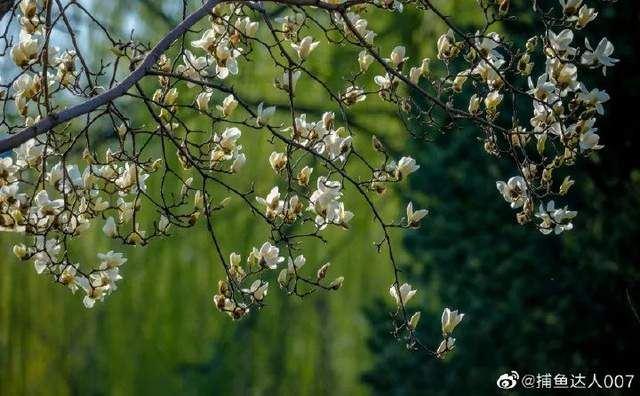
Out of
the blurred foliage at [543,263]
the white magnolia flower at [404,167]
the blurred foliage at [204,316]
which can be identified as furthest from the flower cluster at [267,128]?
the blurred foliage at [204,316]

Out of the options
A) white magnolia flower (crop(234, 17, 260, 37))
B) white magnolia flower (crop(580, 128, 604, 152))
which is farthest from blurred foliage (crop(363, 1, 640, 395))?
white magnolia flower (crop(234, 17, 260, 37))

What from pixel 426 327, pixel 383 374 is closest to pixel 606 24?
pixel 426 327

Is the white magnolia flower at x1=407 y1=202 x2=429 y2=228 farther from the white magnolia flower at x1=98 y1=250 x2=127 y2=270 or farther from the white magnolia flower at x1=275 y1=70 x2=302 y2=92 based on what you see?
the white magnolia flower at x1=98 y1=250 x2=127 y2=270

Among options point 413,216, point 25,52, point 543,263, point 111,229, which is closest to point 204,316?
point 543,263

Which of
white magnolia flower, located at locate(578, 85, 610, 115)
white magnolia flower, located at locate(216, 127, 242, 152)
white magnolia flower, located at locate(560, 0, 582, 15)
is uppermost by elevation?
white magnolia flower, located at locate(560, 0, 582, 15)

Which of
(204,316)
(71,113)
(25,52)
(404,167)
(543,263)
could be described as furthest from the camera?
(204,316)

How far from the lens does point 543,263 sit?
4777mm

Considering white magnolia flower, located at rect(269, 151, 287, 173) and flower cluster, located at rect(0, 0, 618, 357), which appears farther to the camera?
white magnolia flower, located at rect(269, 151, 287, 173)

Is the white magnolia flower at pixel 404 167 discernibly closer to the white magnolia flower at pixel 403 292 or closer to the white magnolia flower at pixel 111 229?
the white magnolia flower at pixel 403 292

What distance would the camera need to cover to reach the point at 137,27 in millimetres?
7508

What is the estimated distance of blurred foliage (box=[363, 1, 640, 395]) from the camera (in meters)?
4.69

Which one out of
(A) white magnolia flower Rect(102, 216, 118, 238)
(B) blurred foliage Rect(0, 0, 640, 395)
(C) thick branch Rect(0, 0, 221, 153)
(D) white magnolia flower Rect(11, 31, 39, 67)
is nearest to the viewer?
(C) thick branch Rect(0, 0, 221, 153)

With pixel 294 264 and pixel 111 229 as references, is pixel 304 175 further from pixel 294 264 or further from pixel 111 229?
pixel 111 229

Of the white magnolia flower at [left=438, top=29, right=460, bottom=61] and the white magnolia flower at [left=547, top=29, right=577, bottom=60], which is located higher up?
the white magnolia flower at [left=438, top=29, right=460, bottom=61]
